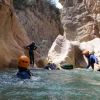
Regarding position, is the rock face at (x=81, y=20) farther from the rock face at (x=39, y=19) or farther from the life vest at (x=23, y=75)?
the life vest at (x=23, y=75)

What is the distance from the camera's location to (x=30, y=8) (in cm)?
4131

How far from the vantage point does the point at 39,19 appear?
4188 centimetres

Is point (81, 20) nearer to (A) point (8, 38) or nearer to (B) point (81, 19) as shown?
(B) point (81, 19)

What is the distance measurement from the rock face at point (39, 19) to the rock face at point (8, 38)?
18.1 m

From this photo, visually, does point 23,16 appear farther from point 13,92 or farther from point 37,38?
point 13,92

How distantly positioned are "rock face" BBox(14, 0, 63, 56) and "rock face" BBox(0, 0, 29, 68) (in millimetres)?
18126

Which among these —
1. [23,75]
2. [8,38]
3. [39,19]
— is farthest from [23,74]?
[39,19]

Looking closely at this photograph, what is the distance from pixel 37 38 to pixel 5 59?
23.1m

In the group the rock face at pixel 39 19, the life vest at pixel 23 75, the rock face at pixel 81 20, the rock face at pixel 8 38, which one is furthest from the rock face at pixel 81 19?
the life vest at pixel 23 75

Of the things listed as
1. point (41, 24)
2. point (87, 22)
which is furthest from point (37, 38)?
point (87, 22)

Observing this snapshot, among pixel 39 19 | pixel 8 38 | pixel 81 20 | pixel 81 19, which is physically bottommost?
pixel 8 38

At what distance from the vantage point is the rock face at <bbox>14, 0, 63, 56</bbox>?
1590 inches

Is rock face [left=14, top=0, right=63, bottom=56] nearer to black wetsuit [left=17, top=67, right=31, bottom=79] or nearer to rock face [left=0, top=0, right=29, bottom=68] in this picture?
rock face [left=0, top=0, right=29, bottom=68]

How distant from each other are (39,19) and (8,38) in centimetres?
2242
